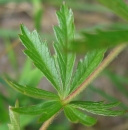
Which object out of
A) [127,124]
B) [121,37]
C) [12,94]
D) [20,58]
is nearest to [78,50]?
[121,37]

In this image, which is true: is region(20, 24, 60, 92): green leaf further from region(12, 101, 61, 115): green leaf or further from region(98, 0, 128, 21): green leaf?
region(98, 0, 128, 21): green leaf

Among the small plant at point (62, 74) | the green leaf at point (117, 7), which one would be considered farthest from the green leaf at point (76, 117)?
the green leaf at point (117, 7)

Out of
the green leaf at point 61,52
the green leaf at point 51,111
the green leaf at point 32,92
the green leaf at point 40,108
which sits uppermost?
the green leaf at point 61,52

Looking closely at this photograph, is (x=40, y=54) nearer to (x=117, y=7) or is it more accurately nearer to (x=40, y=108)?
(x=40, y=108)

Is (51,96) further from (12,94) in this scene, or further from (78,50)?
(12,94)

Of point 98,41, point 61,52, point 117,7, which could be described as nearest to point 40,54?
point 61,52

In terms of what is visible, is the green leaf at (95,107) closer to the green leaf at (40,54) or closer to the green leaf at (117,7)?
the green leaf at (40,54)

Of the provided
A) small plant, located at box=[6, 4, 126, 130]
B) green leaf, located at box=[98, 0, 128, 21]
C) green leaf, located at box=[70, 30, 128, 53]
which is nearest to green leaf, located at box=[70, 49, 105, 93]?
small plant, located at box=[6, 4, 126, 130]
